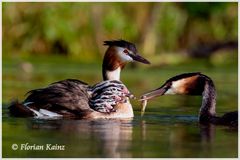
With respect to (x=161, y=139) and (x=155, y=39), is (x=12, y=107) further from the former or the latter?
(x=155, y=39)

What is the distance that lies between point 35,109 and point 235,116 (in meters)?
2.41

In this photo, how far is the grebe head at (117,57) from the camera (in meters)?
12.8

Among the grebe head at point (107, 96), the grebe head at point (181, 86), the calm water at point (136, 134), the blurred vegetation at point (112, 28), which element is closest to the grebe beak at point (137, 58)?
the grebe head at point (107, 96)

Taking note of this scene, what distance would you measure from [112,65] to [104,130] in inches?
86.2

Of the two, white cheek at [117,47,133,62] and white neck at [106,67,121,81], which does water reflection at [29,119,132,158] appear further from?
white cheek at [117,47,133,62]

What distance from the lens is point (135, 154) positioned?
9.08 meters

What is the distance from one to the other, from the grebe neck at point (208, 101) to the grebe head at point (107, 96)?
37.5 inches

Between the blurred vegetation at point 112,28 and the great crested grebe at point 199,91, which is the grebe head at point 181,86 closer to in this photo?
the great crested grebe at point 199,91

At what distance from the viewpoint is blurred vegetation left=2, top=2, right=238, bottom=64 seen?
25953 mm

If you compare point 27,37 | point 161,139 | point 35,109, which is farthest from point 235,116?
point 27,37

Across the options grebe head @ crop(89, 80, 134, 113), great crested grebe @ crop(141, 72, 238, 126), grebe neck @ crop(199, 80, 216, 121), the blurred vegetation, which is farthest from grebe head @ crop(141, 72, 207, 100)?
the blurred vegetation

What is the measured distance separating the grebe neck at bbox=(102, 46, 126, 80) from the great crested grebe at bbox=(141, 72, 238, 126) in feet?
4.11

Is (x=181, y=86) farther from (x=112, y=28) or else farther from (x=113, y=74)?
(x=112, y=28)

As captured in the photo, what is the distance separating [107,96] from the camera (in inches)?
475
